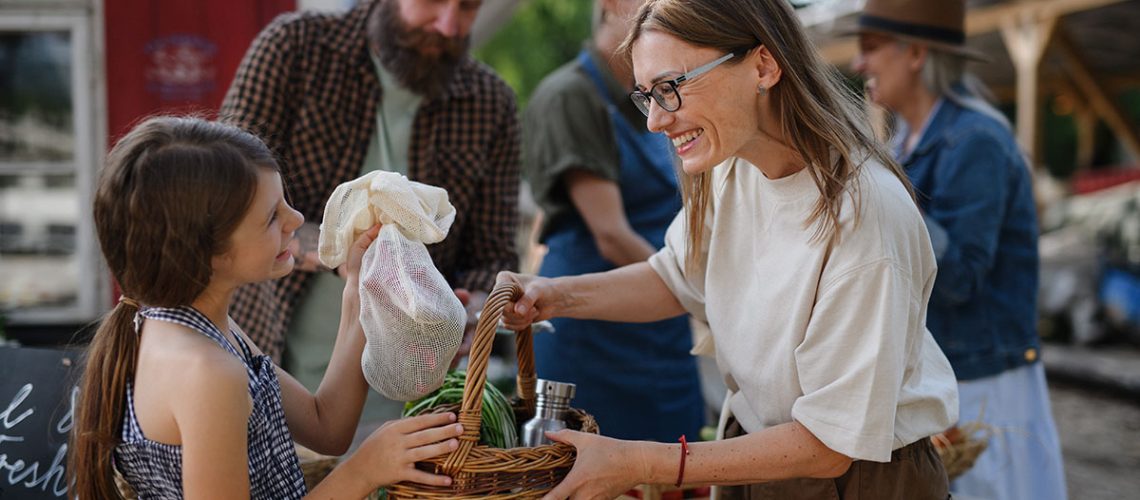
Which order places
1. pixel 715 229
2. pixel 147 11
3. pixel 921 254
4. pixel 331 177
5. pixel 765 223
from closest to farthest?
pixel 921 254
pixel 765 223
pixel 715 229
pixel 331 177
pixel 147 11

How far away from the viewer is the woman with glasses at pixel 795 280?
172 cm

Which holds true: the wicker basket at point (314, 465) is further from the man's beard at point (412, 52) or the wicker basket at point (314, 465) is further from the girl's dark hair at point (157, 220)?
the man's beard at point (412, 52)

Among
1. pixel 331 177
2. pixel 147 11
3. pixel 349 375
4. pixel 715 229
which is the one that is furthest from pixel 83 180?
pixel 715 229

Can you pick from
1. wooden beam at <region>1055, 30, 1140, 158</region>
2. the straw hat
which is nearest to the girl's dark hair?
the straw hat

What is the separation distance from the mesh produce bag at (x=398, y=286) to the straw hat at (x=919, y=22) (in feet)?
6.45

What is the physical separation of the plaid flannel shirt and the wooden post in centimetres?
877

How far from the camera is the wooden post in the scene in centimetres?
1036

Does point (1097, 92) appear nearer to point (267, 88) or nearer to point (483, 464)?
point (267, 88)

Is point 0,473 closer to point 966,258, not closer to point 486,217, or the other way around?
point 486,217

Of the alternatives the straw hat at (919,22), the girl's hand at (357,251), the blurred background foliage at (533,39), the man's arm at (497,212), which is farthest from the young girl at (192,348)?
the blurred background foliage at (533,39)

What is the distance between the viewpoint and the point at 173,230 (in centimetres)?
160

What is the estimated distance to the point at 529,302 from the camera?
213 centimetres

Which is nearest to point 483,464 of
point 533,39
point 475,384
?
point 475,384

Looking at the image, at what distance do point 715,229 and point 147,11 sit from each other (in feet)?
13.5
